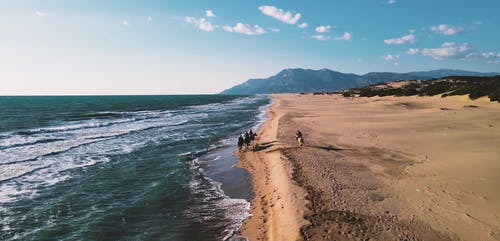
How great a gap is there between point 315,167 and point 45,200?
11.4 meters

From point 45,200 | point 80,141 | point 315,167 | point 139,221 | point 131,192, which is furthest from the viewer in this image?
point 80,141

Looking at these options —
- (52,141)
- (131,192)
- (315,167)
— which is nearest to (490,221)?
(315,167)

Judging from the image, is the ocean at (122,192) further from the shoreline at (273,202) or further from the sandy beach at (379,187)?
the sandy beach at (379,187)

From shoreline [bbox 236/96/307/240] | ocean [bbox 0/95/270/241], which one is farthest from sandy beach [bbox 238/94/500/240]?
ocean [bbox 0/95/270/241]

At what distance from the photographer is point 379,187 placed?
13352mm

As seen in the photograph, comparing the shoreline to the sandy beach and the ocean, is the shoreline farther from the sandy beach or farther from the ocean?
the ocean

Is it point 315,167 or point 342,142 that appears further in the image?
point 342,142

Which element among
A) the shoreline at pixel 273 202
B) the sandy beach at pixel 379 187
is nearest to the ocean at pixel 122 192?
the shoreline at pixel 273 202

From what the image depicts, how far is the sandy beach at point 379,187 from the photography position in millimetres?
9820

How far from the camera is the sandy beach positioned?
32.2 feet

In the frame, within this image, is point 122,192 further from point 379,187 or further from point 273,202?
point 379,187

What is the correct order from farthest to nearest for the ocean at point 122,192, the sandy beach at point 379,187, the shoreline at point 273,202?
the ocean at point 122,192 < the shoreline at point 273,202 < the sandy beach at point 379,187

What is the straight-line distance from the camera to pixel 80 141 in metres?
30.5

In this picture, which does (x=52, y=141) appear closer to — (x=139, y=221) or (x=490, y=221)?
(x=139, y=221)
